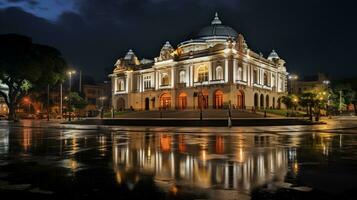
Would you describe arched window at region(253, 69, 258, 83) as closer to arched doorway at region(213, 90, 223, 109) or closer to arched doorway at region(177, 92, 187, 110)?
arched doorway at region(213, 90, 223, 109)

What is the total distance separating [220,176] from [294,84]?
13188 cm

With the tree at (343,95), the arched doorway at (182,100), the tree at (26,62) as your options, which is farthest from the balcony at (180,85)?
the tree at (343,95)

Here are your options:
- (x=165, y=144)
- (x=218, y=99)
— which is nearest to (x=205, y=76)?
(x=218, y=99)

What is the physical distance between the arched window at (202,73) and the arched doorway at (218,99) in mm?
4407

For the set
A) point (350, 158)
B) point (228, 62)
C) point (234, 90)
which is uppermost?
point (228, 62)

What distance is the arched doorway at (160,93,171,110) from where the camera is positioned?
79125 millimetres

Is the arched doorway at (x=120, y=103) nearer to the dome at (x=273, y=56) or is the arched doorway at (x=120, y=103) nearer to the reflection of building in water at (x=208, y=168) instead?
the dome at (x=273, y=56)

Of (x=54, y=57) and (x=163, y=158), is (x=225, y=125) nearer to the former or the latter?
(x=163, y=158)

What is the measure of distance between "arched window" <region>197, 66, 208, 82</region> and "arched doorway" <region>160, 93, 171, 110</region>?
1067 cm

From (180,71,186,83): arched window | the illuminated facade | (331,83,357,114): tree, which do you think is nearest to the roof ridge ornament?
the illuminated facade

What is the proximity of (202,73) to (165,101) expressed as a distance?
14.0 m

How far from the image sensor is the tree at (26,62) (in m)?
54.5

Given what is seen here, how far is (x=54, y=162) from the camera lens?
11.5 meters

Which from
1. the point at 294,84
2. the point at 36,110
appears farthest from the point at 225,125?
the point at 294,84
